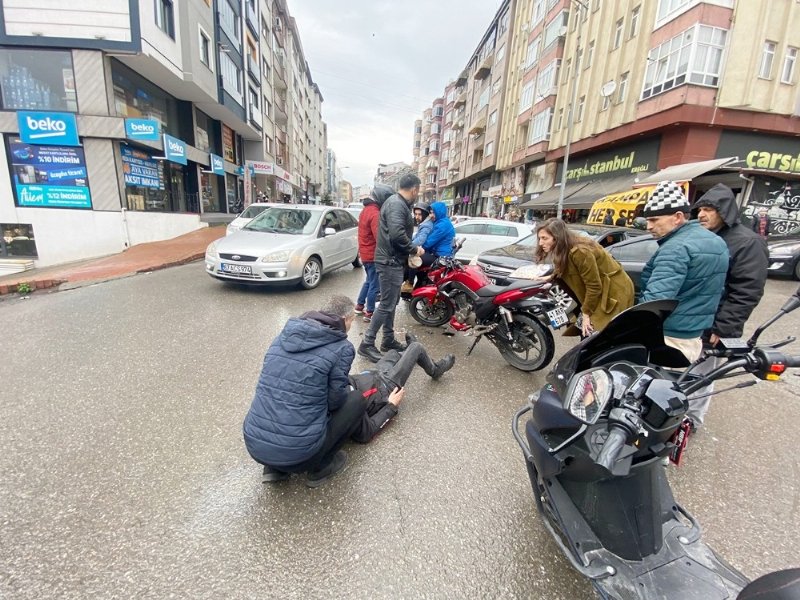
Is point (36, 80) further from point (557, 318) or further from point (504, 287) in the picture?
point (557, 318)

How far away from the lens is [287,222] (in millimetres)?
7762

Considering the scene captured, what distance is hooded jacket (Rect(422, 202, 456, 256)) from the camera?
18.6 feet

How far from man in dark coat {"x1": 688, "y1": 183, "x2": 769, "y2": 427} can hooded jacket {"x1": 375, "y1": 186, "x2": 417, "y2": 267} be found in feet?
8.24

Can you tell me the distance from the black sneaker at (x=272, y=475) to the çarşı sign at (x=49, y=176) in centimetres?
1454

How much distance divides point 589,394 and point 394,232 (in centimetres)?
281

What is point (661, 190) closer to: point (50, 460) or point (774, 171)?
point (50, 460)

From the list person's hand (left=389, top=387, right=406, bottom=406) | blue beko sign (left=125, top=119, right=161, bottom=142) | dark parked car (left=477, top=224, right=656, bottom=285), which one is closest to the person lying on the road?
person's hand (left=389, top=387, right=406, bottom=406)

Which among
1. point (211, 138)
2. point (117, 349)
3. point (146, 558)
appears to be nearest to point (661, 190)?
point (146, 558)

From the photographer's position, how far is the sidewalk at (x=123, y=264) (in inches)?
287

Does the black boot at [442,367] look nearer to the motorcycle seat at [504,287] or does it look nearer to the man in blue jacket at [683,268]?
the motorcycle seat at [504,287]

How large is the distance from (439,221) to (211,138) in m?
20.2

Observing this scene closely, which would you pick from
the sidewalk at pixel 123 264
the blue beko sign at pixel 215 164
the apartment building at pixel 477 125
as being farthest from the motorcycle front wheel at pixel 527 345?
the apartment building at pixel 477 125

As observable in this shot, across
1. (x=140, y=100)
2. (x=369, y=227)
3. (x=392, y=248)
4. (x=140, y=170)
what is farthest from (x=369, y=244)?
(x=140, y=100)

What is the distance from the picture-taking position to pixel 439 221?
574cm
